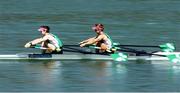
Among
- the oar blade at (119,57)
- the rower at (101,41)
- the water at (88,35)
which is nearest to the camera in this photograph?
the water at (88,35)

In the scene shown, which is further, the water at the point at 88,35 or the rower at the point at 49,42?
the rower at the point at 49,42

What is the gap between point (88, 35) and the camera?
42.5 m

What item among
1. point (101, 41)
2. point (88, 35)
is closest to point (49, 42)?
point (101, 41)

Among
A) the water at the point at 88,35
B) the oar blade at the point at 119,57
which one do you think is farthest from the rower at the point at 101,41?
the water at the point at 88,35

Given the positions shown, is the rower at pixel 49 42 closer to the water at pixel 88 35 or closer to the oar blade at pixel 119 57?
the water at pixel 88 35

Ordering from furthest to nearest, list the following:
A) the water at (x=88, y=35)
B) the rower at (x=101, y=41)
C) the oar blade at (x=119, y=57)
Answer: the rower at (x=101, y=41) → the oar blade at (x=119, y=57) → the water at (x=88, y=35)

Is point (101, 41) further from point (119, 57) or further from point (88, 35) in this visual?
point (88, 35)

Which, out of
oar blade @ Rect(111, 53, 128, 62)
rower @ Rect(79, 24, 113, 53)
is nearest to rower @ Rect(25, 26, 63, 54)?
rower @ Rect(79, 24, 113, 53)

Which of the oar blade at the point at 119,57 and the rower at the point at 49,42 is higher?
the rower at the point at 49,42

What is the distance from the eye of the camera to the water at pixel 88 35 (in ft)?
86.7

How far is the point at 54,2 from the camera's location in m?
72.4

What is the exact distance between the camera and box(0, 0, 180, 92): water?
86.7 feet

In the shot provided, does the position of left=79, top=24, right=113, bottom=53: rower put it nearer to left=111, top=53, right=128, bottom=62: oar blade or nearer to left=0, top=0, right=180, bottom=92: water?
left=111, top=53, right=128, bottom=62: oar blade

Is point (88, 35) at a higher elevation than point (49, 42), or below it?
higher
